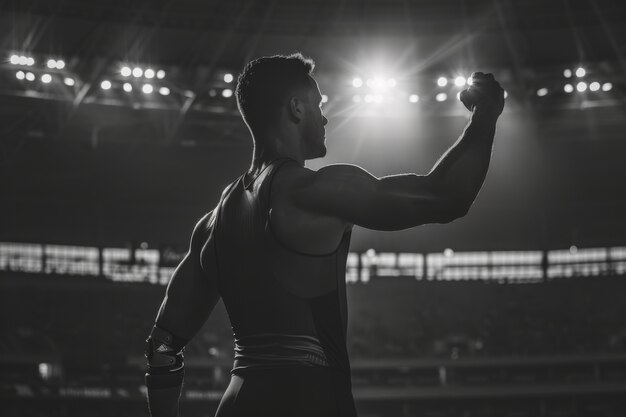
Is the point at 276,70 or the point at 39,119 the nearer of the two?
the point at 276,70

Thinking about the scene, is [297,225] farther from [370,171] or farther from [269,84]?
[370,171]

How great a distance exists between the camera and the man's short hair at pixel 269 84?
7.77ft

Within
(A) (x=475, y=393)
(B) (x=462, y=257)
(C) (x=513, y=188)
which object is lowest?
(A) (x=475, y=393)

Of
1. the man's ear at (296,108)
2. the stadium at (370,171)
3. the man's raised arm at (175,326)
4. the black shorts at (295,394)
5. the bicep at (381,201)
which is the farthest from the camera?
the stadium at (370,171)

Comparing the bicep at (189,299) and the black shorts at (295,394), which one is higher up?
the bicep at (189,299)

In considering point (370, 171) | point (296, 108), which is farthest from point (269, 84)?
point (370, 171)

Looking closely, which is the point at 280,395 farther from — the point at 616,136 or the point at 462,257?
the point at 462,257

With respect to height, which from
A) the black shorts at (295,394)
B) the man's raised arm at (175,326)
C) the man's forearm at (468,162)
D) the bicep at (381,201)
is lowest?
the black shorts at (295,394)

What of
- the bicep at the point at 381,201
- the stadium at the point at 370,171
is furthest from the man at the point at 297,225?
the stadium at the point at 370,171

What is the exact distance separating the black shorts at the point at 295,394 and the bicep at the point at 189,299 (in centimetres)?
35

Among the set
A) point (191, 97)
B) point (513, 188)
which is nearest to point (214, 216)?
point (191, 97)

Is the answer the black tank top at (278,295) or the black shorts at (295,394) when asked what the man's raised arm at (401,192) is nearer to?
the black tank top at (278,295)

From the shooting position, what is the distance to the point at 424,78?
21578 mm

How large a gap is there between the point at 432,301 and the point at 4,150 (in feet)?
49.5
